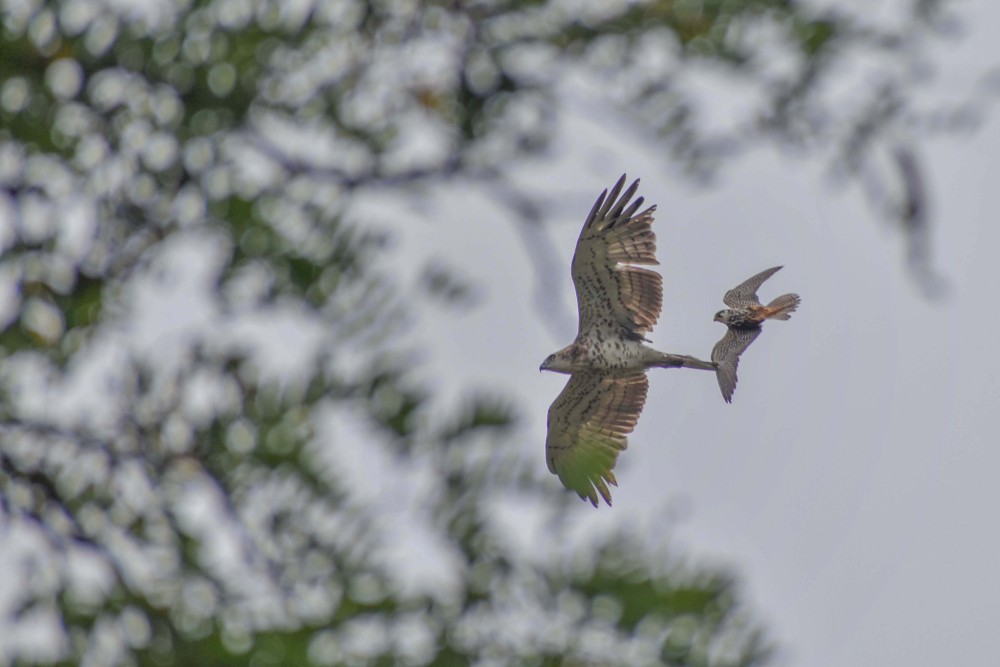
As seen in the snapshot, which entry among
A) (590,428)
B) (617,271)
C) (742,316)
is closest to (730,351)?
(742,316)

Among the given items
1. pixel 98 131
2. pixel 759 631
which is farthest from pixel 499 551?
pixel 98 131

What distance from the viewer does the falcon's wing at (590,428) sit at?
278cm

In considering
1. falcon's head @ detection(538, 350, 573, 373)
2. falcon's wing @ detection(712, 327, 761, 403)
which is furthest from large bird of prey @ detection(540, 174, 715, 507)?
falcon's wing @ detection(712, 327, 761, 403)

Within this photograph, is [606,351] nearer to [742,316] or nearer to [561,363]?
[561,363]

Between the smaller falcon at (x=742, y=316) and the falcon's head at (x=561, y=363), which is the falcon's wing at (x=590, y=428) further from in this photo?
the smaller falcon at (x=742, y=316)

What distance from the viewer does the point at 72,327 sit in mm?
6051

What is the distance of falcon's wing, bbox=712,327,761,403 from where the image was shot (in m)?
2.19

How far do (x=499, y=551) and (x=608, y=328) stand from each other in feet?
11.4

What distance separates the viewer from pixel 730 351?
222 centimetres

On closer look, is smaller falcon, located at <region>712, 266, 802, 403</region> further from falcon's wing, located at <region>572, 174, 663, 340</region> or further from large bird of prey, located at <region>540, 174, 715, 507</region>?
falcon's wing, located at <region>572, 174, 663, 340</region>

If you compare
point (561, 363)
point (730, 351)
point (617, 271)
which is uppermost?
point (617, 271)

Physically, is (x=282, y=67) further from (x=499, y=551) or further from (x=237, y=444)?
(x=499, y=551)

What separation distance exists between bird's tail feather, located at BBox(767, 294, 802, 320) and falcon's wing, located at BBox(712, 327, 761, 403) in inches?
1.2

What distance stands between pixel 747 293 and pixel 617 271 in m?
0.49
